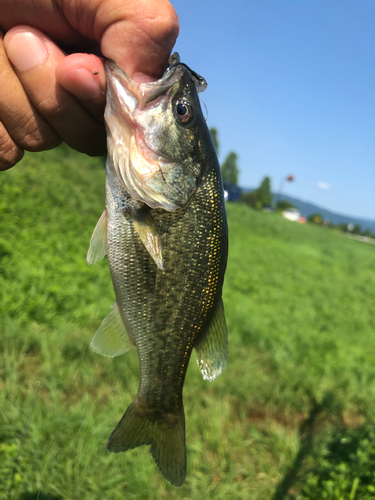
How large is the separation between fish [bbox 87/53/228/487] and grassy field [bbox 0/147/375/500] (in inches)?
75.5

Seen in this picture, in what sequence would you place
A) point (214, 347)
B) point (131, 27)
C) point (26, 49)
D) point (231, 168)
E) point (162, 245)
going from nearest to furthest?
point (131, 27) < point (26, 49) < point (162, 245) < point (214, 347) < point (231, 168)

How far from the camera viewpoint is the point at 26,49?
159cm

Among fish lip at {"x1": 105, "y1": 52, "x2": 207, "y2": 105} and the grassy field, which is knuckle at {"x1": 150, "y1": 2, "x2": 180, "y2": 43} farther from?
the grassy field

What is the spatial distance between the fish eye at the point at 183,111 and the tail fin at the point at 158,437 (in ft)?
4.70

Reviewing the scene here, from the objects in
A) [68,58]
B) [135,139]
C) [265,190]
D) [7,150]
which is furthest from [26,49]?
[265,190]

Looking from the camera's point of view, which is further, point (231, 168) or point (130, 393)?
point (231, 168)

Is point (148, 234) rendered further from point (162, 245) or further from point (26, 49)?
point (26, 49)

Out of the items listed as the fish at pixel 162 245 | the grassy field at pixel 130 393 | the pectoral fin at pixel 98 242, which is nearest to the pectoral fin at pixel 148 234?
the fish at pixel 162 245

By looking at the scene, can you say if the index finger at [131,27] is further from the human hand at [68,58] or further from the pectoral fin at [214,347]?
the pectoral fin at [214,347]

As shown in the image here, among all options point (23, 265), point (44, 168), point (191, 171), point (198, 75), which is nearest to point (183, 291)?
point (191, 171)

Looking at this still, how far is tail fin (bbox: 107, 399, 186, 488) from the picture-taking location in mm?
1656

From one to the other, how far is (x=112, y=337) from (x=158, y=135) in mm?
1010

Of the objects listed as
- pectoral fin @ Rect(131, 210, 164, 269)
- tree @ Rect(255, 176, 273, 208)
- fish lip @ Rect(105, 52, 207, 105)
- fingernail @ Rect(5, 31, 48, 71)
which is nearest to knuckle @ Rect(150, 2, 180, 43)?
fish lip @ Rect(105, 52, 207, 105)

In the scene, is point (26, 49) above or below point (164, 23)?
below
